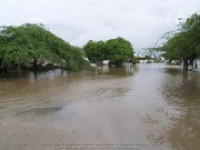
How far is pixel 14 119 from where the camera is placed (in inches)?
259

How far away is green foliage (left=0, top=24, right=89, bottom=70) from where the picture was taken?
56.1 ft

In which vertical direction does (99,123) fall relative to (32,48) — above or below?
below

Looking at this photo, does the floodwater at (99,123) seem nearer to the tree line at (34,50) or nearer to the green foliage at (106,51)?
the tree line at (34,50)

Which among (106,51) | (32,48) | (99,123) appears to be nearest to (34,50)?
(32,48)

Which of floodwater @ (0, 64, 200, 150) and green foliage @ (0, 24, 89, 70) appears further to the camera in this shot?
green foliage @ (0, 24, 89, 70)

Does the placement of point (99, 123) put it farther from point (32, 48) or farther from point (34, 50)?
point (32, 48)

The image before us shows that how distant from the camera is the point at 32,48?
18125mm

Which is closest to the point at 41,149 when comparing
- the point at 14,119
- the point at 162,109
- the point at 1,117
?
the point at 14,119

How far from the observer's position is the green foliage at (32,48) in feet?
56.1

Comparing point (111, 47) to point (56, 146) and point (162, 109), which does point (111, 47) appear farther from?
point (56, 146)

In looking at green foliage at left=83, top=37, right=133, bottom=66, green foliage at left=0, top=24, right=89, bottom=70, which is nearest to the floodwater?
green foliage at left=0, top=24, right=89, bottom=70

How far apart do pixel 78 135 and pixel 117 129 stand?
103 cm

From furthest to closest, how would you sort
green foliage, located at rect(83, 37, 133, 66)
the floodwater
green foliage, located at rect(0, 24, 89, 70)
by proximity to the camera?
green foliage, located at rect(83, 37, 133, 66), green foliage, located at rect(0, 24, 89, 70), the floodwater

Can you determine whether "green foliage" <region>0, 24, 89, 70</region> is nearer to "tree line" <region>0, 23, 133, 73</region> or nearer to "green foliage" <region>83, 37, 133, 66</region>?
"tree line" <region>0, 23, 133, 73</region>
